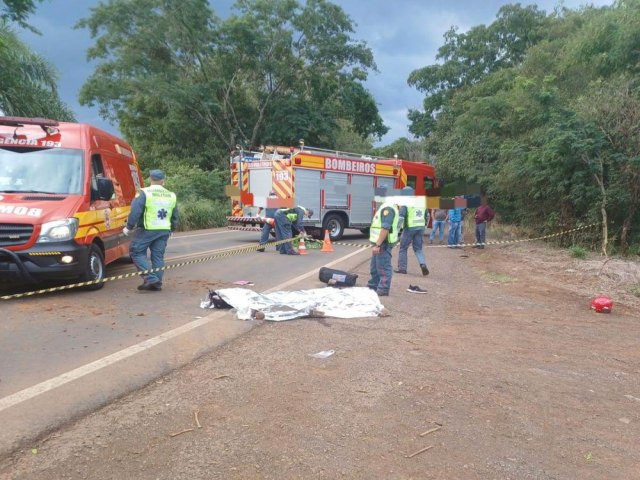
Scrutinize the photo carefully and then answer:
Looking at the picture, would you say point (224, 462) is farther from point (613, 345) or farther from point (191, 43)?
point (191, 43)

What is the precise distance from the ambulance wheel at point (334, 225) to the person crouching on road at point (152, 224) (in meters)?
9.04

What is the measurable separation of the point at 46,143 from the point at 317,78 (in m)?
26.3

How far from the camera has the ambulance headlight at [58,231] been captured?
6285 mm

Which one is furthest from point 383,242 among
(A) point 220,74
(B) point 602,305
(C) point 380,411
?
(A) point 220,74

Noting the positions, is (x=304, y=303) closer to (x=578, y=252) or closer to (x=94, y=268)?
(x=94, y=268)

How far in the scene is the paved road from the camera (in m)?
3.47

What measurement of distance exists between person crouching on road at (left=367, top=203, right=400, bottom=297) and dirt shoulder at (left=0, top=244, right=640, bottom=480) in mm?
1205

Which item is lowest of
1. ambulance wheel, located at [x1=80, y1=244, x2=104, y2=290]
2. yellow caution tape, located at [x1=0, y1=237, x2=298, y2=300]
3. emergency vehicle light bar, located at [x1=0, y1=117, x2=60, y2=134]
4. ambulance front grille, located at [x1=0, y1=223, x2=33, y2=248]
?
yellow caution tape, located at [x1=0, y1=237, x2=298, y2=300]

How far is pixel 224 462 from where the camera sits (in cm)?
279

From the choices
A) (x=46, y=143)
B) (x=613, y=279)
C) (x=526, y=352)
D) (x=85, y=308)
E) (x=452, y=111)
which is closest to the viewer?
(x=526, y=352)

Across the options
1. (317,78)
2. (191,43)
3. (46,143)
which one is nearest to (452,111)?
(317,78)

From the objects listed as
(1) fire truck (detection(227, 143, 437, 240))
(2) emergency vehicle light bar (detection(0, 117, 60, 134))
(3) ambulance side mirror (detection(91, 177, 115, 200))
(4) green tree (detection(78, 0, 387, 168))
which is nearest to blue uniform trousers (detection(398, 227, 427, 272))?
(1) fire truck (detection(227, 143, 437, 240))

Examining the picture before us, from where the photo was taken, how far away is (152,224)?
Answer: 23.7 ft

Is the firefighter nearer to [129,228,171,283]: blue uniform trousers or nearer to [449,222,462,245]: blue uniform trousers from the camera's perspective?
[129,228,171,283]: blue uniform trousers
